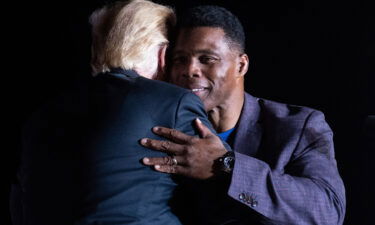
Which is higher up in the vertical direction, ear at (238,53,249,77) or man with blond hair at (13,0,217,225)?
ear at (238,53,249,77)

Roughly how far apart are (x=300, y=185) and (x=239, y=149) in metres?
0.35

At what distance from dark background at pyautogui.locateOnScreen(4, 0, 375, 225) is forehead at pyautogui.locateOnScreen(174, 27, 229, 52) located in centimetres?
66

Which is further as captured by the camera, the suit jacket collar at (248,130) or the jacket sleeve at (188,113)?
the suit jacket collar at (248,130)

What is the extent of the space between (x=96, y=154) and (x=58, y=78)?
156 centimetres

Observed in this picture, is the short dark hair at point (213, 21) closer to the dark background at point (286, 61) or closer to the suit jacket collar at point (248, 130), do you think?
the suit jacket collar at point (248, 130)

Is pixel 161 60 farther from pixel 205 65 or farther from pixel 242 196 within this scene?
pixel 242 196

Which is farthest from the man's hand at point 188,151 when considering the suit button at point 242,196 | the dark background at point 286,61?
the dark background at point 286,61

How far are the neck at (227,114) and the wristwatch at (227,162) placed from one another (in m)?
0.59

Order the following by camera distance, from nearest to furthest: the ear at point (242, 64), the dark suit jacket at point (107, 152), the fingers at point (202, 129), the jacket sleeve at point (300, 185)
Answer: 1. the dark suit jacket at point (107, 152)
2. the fingers at point (202, 129)
3. the jacket sleeve at point (300, 185)
4. the ear at point (242, 64)

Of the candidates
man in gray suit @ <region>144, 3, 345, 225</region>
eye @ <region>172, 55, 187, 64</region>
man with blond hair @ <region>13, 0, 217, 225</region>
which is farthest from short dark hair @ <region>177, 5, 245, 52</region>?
man with blond hair @ <region>13, 0, 217, 225</region>

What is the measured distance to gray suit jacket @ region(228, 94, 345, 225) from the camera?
1395 mm

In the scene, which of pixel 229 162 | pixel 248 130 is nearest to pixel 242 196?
pixel 229 162

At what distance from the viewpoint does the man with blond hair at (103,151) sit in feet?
3.79

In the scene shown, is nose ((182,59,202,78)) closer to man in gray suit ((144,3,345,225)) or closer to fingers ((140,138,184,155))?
man in gray suit ((144,3,345,225))
